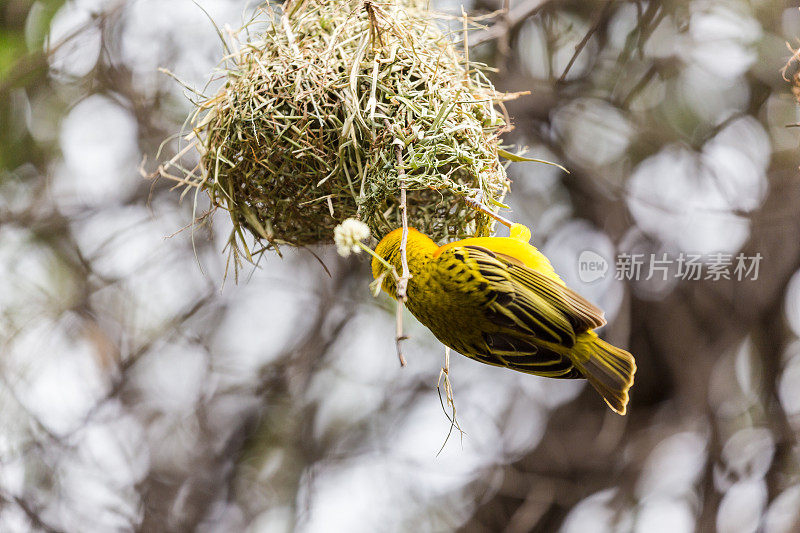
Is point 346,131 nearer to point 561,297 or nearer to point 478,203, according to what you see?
point 478,203

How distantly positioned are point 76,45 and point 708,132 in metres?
2.44

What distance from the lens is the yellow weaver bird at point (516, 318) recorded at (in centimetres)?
91

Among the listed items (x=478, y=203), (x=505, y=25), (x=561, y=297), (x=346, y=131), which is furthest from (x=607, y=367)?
(x=505, y=25)

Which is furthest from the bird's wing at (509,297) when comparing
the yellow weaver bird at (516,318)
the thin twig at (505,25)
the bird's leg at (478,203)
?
the thin twig at (505,25)

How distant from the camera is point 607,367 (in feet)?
2.96

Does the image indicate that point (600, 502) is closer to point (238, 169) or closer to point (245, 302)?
point (245, 302)

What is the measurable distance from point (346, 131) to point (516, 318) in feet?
1.23

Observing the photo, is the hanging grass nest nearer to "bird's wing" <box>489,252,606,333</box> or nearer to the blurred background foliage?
"bird's wing" <box>489,252,606,333</box>

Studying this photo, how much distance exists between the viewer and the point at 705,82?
2646 millimetres

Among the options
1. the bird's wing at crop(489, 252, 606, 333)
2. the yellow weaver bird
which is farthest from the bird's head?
the bird's wing at crop(489, 252, 606, 333)

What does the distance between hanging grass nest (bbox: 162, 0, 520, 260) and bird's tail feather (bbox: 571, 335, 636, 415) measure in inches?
11.1

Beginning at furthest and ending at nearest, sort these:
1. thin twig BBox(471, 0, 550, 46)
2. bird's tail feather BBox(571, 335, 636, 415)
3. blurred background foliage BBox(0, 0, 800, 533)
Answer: blurred background foliage BBox(0, 0, 800, 533) → thin twig BBox(471, 0, 550, 46) → bird's tail feather BBox(571, 335, 636, 415)

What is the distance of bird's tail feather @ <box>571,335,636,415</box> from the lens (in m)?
0.90

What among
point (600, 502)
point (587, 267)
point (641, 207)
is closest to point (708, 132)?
point (641, 207)
